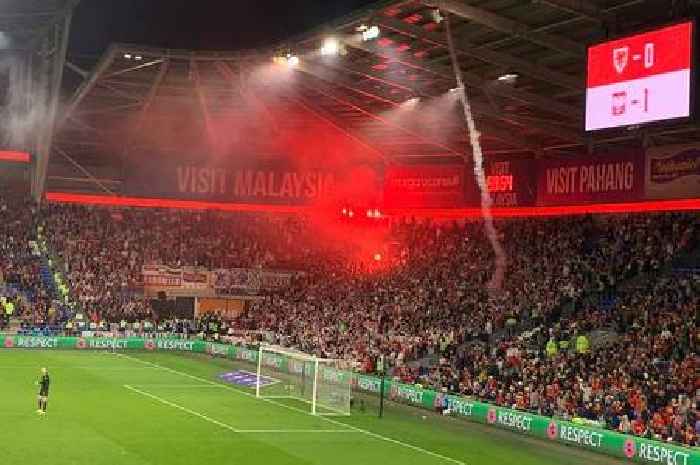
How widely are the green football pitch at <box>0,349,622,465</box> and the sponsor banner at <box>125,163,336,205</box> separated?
24158 millimetres

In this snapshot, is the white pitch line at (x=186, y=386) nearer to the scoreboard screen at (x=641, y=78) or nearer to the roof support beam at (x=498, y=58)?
the roof support beam at (x=498, y=58)

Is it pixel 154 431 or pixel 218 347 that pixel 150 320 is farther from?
pixel 154 431

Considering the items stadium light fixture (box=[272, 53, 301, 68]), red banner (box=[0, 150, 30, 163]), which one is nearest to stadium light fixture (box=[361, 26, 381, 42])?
stadium light fixture (box=[272, 53, 301, 68])

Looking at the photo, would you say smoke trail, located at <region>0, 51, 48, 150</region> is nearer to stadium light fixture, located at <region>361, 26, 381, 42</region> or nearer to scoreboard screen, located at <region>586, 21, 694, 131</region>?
stadium light fixture, located at <region>361, 26, 381, 42</region>

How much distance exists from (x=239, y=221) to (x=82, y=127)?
12645 mm

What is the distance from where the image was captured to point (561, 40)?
35.9m

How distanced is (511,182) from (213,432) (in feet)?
88.5

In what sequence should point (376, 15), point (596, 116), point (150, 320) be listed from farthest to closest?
point (150, 320) < point (376, 15) < point (596, 116)

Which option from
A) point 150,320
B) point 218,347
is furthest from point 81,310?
point 218,347

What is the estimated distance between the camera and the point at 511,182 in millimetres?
54312

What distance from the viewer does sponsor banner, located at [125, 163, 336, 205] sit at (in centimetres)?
6744

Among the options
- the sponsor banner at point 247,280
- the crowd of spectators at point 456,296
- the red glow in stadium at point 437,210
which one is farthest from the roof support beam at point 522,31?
the sponsor banner at point 247,280

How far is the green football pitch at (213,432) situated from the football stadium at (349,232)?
18 centimetres

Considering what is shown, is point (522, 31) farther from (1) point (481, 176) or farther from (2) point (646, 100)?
(1) point (481, 176)
